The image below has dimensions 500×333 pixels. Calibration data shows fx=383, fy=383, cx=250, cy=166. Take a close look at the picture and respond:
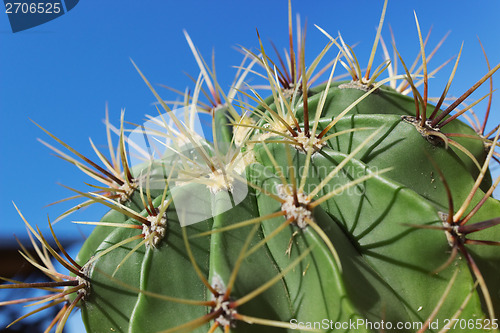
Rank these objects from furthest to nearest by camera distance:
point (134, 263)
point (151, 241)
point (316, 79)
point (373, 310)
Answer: point (316, 79), point (134, 263), point (151, 241), point (373, 310)

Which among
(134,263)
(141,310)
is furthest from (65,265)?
(141,310)

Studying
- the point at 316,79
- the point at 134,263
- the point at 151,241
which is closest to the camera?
the point at 151,241

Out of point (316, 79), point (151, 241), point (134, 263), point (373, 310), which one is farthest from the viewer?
point (316, 79)

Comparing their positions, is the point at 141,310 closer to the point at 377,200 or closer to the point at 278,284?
the point at 278,284

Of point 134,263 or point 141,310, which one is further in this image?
point 134,263

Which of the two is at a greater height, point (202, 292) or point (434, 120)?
point (434, 120)

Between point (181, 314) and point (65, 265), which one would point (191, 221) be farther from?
point (65, 265)

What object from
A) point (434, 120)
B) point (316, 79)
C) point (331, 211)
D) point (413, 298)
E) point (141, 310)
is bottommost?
point (413, 298)

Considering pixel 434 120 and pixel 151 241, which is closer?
pixel 151 241

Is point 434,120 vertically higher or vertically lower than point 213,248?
higher
